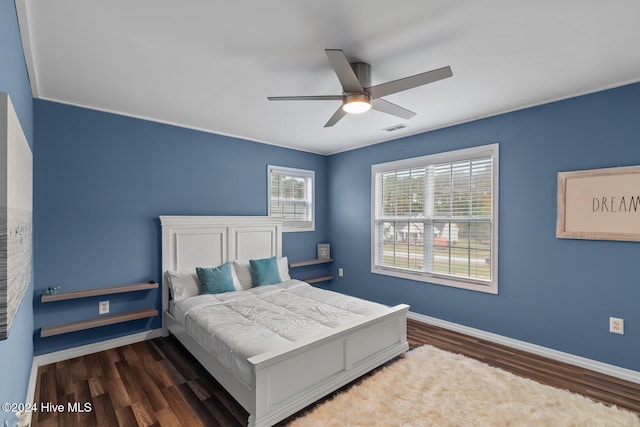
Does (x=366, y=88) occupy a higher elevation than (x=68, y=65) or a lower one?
lower

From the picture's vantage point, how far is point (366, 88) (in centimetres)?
224

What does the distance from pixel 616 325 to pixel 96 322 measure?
4908 millimetres

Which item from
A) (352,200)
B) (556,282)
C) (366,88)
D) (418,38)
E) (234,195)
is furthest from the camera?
(352,200)

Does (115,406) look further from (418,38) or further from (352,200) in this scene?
(352,200)

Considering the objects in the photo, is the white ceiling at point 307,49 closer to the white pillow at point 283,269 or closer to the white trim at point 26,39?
the white trim at point 26,39

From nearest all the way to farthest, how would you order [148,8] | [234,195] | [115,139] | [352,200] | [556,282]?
1. [148,8]
2. [556,282]
3. [115,139]
4. [234,195]
5. [352,200]

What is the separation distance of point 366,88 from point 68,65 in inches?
89.6

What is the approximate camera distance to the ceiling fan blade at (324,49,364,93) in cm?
180

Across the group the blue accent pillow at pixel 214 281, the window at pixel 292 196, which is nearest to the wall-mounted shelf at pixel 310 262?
the window at pixel 292 196

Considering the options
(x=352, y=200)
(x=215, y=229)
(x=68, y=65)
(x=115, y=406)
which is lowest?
(x=115, y=406)

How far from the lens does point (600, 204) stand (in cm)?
275

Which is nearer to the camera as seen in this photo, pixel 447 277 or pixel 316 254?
pixel 447 277

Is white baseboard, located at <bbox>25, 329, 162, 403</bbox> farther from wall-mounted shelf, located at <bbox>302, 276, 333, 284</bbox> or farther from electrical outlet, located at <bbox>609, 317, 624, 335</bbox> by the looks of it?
electrical outlet, located at <bbox>609, 317, 624, 335</bbox>

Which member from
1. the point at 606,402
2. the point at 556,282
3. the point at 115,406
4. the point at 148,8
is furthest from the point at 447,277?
the point at 148,8
